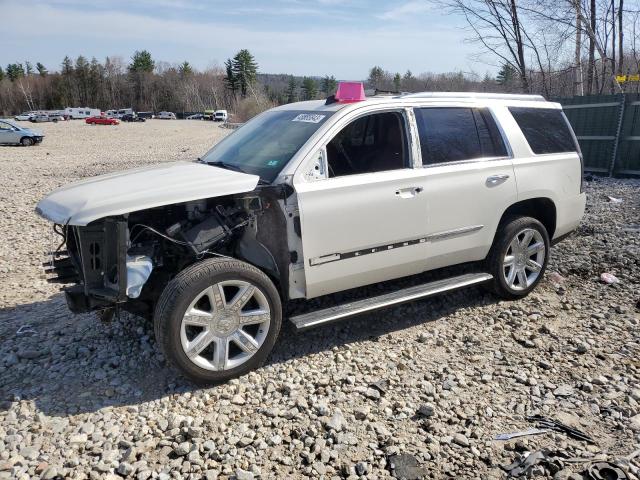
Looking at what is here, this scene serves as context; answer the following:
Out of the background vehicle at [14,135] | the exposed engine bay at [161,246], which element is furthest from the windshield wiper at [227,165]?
the background vehicle at [14,135]

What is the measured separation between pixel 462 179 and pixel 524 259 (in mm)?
1296

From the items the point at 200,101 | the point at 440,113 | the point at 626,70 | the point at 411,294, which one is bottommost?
the point at 411,294

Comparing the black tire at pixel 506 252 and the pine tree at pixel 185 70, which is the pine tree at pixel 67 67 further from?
the black tire at pixel 506 252

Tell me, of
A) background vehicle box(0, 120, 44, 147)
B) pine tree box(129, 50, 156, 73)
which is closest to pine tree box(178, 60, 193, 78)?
pine tree box(129, 50, 156, 73)

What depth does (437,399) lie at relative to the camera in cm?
365

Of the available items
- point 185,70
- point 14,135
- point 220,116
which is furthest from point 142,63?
point 14,135

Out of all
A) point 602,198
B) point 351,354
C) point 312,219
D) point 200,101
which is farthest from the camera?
point 200,101

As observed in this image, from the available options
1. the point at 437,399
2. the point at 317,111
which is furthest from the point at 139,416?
the point at 317,111

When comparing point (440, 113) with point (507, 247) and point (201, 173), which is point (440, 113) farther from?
point (201, 173)

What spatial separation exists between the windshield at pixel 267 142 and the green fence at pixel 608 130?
36.1ft

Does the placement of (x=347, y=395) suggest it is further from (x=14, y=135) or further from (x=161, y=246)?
(x=14, y=135)

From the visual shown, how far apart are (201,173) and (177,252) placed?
655 millimetres

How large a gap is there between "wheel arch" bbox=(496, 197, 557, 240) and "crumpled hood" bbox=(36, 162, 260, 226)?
109 inches

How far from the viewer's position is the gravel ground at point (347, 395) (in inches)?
121
